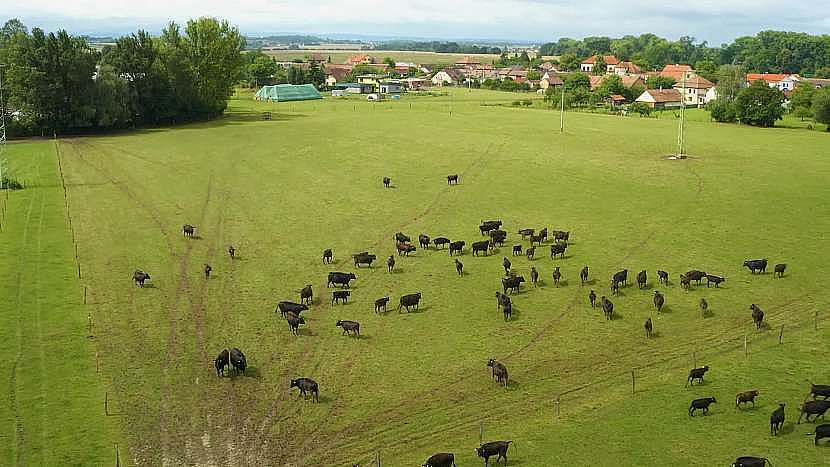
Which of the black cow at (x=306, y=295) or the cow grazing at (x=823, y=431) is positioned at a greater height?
the black cow at (x=306, y=295)

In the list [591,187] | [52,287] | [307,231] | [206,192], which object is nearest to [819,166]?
[591,187]

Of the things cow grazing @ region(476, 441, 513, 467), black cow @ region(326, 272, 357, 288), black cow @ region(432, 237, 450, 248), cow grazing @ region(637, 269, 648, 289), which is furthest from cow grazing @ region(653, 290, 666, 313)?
black cow @ region(326, 272, 357, 288)

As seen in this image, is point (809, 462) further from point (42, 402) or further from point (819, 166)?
point (819, 166)

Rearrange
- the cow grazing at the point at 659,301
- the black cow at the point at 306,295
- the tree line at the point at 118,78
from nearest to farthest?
1. the cow grazing at the point at 659,301
2. the black cow at the point at 306,295
3. the tree line at the point at 118,78

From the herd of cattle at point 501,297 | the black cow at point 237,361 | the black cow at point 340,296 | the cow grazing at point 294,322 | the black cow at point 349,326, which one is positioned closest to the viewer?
the herd of cattle at point 501,297

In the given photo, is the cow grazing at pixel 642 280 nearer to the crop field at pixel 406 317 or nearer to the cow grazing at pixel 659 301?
the crop field at pixel 406 317

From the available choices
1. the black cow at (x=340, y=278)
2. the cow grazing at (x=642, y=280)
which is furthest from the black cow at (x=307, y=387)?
the cow grazing at (x=642, y=280)

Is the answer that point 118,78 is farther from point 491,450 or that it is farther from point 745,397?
point 745,397

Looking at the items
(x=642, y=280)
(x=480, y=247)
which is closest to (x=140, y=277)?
(x=480, y=247)
